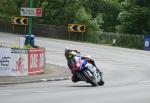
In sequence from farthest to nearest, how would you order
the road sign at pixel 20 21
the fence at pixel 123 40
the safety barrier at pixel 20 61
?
1. the road sign at pixel 20 21
2. the fence at pixel 123 40
3. the safety barrier at pixel 20 61

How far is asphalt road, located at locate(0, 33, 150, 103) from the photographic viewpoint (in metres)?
17.3

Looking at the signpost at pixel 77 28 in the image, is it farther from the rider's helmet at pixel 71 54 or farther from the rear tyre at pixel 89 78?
the rider's helmet at pixel 71 54

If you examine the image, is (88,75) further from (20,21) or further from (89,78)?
(20,21)

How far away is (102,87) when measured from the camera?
23.0 metres

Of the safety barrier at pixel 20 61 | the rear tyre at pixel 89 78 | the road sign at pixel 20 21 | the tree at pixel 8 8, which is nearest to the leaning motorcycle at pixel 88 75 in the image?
the rear tyre at pixel 89 78

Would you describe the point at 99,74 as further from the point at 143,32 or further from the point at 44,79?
the point at 143,32

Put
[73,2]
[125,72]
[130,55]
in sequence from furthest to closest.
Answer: [73,2] → [130,55] → [125,72]

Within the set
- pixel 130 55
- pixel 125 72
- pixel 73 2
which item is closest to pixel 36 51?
pixel 125 72

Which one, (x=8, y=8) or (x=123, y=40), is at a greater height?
(x=8, y=8)

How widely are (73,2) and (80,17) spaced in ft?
20.5

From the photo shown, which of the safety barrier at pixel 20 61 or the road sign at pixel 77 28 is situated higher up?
the road sign at pixel 77 28

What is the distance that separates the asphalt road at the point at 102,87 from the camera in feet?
56.7

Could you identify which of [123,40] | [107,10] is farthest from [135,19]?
[107,10]

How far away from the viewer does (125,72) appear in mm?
33969
